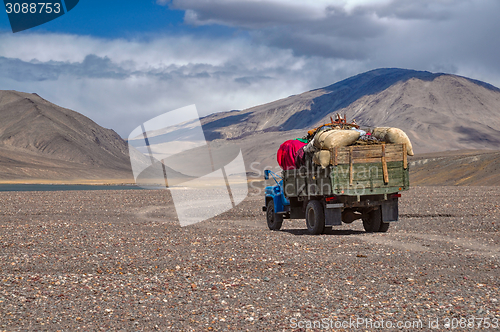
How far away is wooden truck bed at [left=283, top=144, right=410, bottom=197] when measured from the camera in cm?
1449

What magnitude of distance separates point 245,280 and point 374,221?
8537 mm

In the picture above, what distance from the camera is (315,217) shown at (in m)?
15.9

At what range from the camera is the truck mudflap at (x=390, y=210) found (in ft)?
51.6

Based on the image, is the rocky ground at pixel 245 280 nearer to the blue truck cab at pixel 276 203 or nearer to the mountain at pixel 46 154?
the blue truck cab at pixel 276 203

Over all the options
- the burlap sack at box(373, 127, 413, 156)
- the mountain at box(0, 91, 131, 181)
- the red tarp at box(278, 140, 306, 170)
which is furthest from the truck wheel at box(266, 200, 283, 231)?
the mountain at box(0, 91, 131, 181)

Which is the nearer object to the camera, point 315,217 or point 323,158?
point 323,158

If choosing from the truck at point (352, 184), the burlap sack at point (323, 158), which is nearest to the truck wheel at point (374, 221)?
the truck at point (352, 184)

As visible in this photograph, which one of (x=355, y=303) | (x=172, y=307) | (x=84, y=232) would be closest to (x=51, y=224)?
(x=84, y=232)

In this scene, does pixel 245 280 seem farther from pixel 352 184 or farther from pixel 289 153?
pixel 289 153

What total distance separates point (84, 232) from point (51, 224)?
3.70 meters

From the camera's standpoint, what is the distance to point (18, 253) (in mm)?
13102

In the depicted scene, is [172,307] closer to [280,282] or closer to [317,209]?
[280,282]

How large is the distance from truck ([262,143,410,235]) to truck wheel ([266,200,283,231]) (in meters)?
1.68

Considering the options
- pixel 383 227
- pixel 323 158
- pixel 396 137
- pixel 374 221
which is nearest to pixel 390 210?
pixel 383 227
